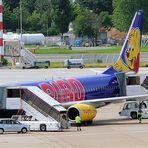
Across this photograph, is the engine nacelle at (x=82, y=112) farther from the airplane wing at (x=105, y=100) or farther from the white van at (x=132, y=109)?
the white van at (x=132, y=109)

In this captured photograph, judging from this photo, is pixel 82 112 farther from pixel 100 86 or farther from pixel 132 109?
pixel 132 109

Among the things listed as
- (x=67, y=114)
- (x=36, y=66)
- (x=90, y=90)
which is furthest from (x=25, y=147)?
(x=36, y=66)

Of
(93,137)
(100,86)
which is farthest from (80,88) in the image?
(93,137)

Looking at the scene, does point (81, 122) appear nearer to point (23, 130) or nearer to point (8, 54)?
point (23, 130)

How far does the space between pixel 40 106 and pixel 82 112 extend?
3323 millimetres

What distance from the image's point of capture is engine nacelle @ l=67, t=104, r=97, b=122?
54.6 m

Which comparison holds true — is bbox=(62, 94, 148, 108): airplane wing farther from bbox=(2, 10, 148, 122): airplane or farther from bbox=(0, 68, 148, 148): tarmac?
bbox=(0, 68, 148, 148): tarmac

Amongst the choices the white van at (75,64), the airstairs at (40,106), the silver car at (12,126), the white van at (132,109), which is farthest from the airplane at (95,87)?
the white van at (75,64)

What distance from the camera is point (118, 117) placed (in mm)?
61094

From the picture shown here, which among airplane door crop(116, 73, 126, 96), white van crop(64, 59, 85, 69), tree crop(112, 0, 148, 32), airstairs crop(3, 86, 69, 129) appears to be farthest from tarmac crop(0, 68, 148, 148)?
tree crop(112, 0, 148, 32)

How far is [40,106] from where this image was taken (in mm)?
53156

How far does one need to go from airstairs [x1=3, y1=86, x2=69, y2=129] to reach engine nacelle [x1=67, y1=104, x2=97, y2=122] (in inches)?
77.0

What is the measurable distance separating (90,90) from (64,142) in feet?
48.8

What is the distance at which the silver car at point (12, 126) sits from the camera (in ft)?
164
